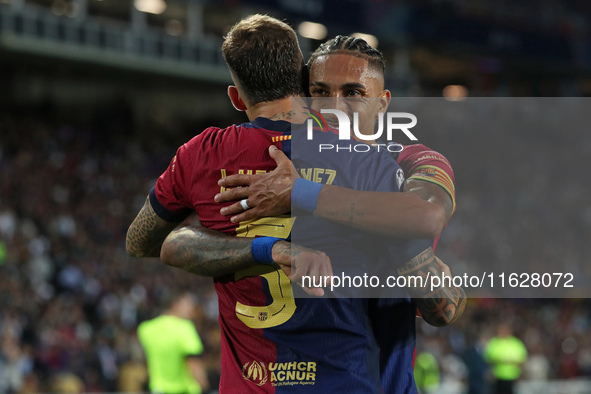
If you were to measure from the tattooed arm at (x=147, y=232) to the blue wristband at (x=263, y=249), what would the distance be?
0.50 m

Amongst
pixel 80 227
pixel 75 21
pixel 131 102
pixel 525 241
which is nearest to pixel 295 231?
pixel 80 227

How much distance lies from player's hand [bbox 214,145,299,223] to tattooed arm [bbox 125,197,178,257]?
1.24 feet

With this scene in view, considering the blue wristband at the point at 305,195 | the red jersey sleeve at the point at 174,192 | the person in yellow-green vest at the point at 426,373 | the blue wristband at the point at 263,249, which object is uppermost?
the red jersey sleeve at the point at 174,192

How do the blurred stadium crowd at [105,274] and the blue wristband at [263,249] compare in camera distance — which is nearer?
the blue wristband at [263,249]

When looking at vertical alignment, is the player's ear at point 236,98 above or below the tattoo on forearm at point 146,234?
above

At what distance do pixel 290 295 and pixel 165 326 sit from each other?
513cm

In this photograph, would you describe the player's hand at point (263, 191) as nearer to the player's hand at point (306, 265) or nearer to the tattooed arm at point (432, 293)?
the player's hand at point (306, 265)

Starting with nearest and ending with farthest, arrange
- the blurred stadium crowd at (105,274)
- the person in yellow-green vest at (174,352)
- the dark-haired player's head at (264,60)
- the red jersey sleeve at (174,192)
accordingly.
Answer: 1. the dark-haired player's head at (264,60)
2. the red jersey sleeve at (174,192)
3. the person in yellow-green vest at (174,352)
4. the blurred stadium crowd at (105,274)

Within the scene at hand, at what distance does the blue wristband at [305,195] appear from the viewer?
2236 millimetres

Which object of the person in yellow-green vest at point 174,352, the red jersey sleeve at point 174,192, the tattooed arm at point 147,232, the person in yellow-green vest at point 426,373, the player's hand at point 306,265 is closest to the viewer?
the player's hand at point 306,265

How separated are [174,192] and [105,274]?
11.7 metres

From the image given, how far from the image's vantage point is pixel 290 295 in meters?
2.30

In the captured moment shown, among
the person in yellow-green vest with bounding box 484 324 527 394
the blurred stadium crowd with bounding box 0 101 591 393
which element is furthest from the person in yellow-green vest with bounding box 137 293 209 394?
the person in yellow-green vest with bounding box 484 324 527 394

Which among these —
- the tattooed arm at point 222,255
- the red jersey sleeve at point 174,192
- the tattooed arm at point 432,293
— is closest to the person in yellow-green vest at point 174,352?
the tattooed arm at point 222,255
